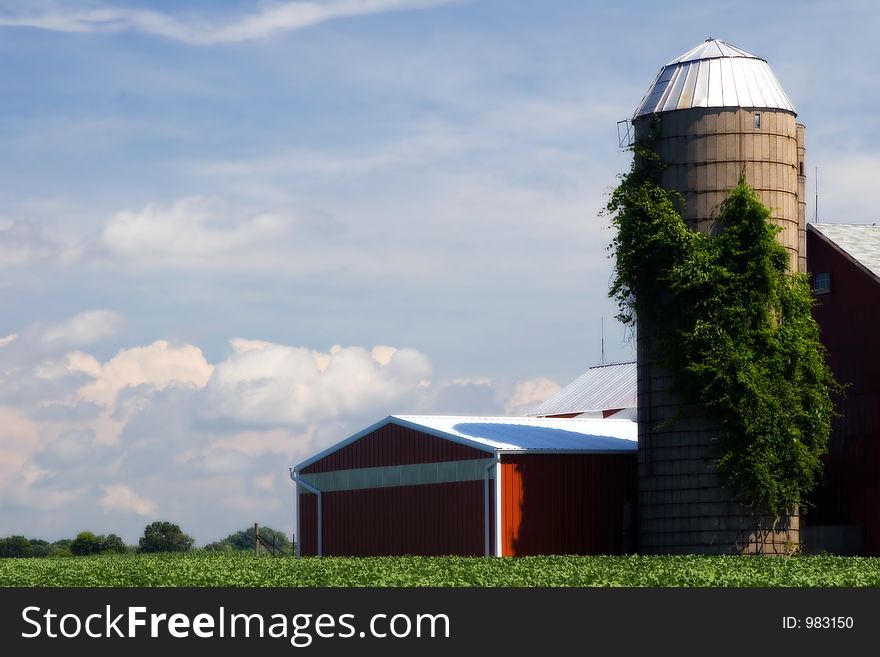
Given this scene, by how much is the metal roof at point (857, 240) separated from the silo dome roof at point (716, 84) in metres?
5.06

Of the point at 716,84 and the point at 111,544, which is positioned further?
the point at 111,544

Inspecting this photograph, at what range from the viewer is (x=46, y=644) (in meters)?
19.7

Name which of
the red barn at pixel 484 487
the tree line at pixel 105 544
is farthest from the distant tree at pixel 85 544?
the red barn at pixel 484 487

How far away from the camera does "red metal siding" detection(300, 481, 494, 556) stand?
148 feet

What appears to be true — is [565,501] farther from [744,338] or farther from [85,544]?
[85,544]

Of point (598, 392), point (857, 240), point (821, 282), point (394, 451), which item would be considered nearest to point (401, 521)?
point (394, 451)

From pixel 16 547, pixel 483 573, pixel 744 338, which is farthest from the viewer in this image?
pixel 16 547

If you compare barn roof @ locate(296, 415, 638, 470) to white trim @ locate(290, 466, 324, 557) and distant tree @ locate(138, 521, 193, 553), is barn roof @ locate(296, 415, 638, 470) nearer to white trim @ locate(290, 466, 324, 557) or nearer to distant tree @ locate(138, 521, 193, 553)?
white trim @ locate(290, 466, 324, 557)

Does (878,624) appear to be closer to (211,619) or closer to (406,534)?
(211,619)

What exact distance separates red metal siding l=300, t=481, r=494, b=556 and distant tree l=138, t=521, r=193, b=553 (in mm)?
44934

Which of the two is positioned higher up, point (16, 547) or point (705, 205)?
point (705, 205)

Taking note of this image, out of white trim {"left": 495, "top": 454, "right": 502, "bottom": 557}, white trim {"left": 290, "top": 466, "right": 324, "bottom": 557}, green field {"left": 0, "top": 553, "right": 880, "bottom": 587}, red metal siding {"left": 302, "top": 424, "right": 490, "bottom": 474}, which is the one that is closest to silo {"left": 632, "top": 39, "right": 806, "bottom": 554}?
green field {"left": 0, "top": 553, "right": 880, "bottom": 587}

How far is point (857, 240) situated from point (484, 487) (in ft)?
48.8

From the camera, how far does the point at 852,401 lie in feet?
151
